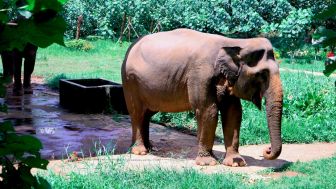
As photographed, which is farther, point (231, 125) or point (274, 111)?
point (231, 125)

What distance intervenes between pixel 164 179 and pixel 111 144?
7.27 ft

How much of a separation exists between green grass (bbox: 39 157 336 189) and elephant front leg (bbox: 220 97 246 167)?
0.67m

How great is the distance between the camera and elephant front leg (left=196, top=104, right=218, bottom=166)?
6.34 metres

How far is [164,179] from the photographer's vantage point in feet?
17.1

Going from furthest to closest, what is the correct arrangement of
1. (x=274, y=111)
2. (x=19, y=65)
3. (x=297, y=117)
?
(x=19, y=65)
(x=297, y=117)
(x=274, y=111)

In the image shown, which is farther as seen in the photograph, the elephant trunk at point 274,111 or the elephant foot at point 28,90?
the elephant foot at point 28,90

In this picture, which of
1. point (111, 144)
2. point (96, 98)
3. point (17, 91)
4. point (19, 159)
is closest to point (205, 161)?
point (111, 144)

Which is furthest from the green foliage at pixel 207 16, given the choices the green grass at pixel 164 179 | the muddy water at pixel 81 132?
the green grass at pixel 164 179

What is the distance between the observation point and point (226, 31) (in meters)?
21.0

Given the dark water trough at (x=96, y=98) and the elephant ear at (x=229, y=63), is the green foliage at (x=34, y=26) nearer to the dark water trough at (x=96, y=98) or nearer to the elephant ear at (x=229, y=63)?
the elephant ear at (x=229, y=63)

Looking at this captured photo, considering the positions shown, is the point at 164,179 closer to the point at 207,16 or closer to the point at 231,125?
the point at 231,125

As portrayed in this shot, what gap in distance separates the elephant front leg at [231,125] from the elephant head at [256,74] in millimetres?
304

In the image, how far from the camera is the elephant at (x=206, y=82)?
608 centimetres

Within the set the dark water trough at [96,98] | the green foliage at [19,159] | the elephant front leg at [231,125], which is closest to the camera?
the green foliage at [19,159]
